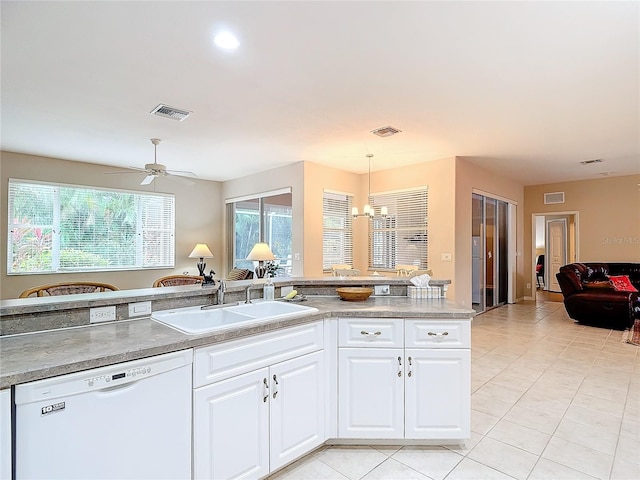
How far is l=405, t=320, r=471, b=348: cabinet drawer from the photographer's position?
2.16 m

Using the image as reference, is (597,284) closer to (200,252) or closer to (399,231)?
(399,231)

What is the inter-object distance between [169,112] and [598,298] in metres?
6.64

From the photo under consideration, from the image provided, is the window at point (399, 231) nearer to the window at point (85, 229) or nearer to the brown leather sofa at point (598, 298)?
the brown leather sofa at point (598, 298)

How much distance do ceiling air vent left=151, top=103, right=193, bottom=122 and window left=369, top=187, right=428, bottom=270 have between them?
386 centimetres

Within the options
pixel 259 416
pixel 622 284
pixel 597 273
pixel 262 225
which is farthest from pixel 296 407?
pixel 597 273

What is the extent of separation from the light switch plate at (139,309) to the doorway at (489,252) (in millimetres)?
5672

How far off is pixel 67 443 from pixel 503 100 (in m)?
3.97

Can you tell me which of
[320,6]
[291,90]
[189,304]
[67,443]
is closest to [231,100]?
[291,90]

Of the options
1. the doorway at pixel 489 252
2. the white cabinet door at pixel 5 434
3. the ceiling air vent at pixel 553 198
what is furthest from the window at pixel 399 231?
the white cabinet door at pixel 5 434

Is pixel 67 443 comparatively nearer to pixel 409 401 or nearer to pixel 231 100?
pixel 409 401

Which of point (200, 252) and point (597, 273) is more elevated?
point (200, 252)

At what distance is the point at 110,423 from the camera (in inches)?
53.2

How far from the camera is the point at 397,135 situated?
4.34m

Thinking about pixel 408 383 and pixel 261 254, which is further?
pixel 261 254
